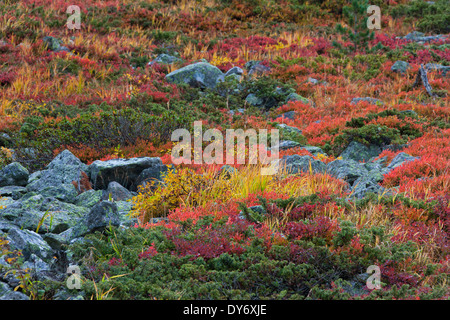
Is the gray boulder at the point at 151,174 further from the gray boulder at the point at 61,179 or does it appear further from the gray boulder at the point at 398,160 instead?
the gray boulder at the point at 398,160

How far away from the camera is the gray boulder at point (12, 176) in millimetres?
6594

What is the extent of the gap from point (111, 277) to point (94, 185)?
3.22m

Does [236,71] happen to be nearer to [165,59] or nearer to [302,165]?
[165,59]

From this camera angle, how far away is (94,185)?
6.63 metres

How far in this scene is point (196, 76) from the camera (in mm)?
13508

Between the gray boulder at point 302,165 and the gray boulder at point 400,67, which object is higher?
the gray boulder at point 400,67

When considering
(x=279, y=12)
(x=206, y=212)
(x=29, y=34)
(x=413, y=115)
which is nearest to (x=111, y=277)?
(x=206, y=212)

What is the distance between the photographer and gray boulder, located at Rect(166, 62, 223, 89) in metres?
13.4

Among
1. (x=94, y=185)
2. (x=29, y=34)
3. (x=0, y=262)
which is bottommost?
(x=94, y=185)

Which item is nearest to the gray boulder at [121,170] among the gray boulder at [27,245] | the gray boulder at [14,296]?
the gray boulder at [27,245]

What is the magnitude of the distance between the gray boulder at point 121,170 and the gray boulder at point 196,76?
6.86 metres

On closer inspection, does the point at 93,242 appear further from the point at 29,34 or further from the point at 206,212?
the point at 29,34

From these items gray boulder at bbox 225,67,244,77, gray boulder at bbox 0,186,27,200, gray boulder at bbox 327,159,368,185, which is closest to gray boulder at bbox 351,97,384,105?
gray boulder at bbox 225,67,244,77

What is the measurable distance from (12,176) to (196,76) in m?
7.89
